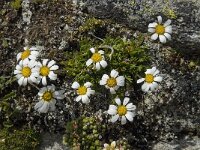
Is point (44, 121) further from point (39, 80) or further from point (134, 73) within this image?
point (134, 73)

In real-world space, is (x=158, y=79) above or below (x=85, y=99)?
above

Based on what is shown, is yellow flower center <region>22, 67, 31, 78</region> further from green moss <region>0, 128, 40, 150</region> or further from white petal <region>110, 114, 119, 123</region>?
white petal <region>110, 114, 119, 123</region>

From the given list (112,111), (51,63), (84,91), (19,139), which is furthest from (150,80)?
(19,139)

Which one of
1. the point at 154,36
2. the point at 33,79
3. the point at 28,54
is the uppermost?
the point at 154,36

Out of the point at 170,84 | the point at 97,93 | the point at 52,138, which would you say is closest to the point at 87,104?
the point at 97,93

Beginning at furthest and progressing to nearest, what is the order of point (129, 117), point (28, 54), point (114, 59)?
point (114, 59) < point (28, 54) < point (129, 117)

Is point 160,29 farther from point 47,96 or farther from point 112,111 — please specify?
point 47,96
